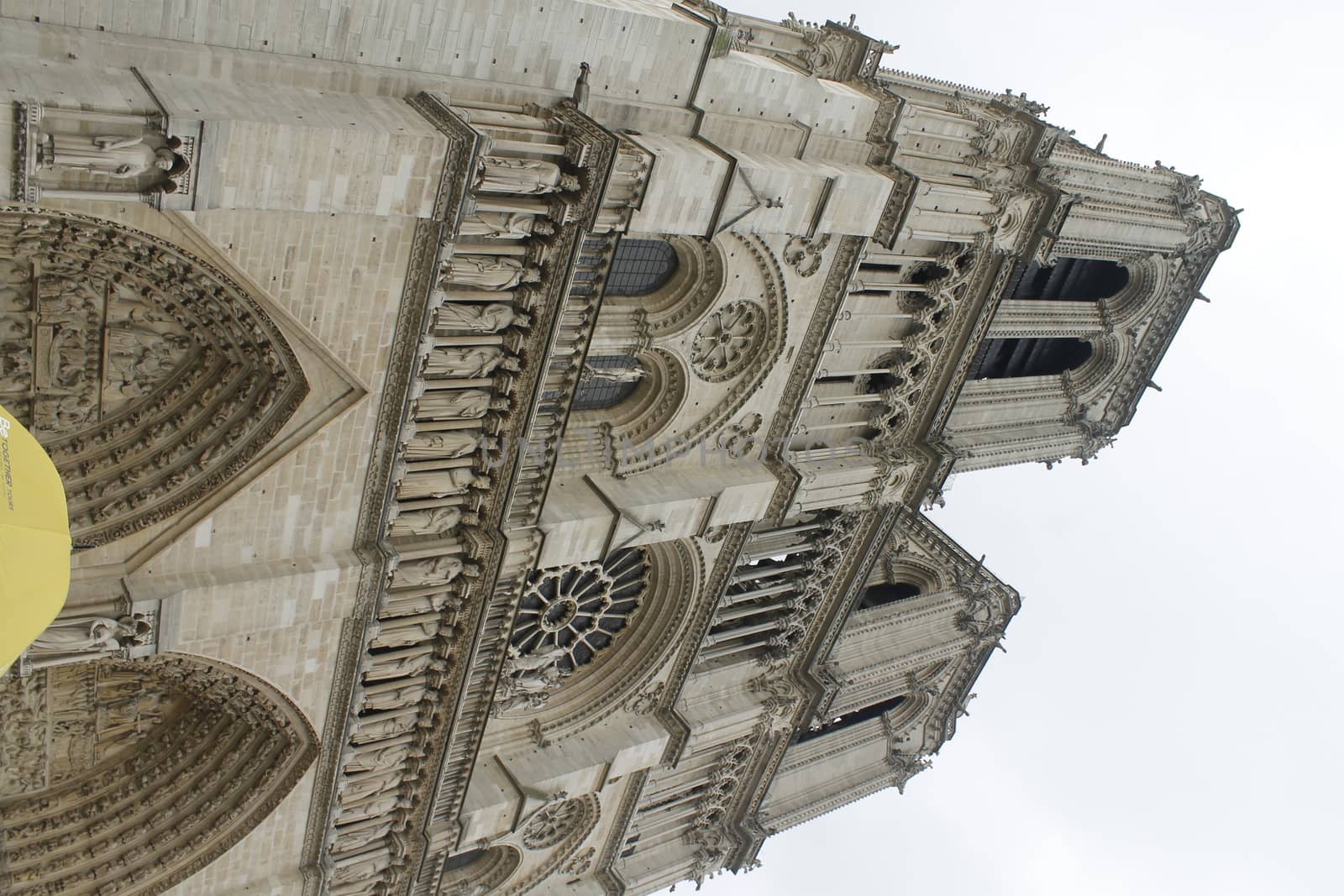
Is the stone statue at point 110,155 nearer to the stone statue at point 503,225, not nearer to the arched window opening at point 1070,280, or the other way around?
the stone statue at point 503,225

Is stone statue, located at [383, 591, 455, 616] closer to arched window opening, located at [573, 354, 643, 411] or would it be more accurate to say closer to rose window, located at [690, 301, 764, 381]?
arched window opening, located at [573, 354, 643, 411]

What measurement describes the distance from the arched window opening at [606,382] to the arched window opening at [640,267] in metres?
1.09

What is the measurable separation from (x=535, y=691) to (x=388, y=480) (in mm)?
6252

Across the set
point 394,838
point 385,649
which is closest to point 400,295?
point 385,649

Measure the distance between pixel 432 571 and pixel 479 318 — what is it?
3.95 m

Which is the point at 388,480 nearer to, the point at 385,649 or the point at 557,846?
the point at 385,649

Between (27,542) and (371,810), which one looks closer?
(27,542)

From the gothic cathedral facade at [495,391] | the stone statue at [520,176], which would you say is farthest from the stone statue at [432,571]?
the stone statue at [520,176]

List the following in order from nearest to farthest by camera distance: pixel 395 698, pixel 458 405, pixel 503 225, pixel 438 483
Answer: pixel 503 225 → pixel 458 405 → pixel 438 483 → pixel 395 698

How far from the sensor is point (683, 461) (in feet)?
58.7

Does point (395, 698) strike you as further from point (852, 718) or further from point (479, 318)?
point (852, 718)

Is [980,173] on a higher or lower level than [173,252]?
higher

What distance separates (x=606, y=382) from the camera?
16.9 meters

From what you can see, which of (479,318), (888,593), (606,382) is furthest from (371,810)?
(888,593)
